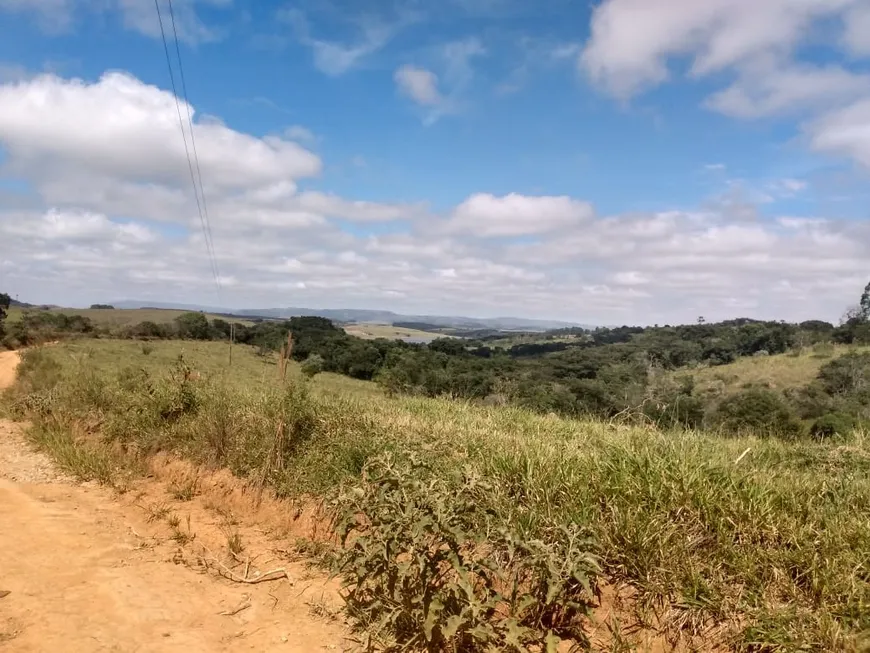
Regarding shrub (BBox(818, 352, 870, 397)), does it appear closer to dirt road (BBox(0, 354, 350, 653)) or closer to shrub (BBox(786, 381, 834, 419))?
shrub (BBox(786, 381, 834, 419))

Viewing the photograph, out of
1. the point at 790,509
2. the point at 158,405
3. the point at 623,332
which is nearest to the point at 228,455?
the point at 158,405

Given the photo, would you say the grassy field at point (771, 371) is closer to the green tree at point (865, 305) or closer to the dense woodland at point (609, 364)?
the dense woodland at point (609, 364)

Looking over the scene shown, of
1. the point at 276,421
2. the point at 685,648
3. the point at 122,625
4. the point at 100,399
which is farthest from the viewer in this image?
the point at 100,399

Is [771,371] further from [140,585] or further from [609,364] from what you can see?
[140,585]

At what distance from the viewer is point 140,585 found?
389 cm

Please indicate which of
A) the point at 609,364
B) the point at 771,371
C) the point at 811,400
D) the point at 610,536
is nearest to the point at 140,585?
the point at 610,536

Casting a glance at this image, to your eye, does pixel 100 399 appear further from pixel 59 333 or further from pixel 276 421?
pixel 59 333

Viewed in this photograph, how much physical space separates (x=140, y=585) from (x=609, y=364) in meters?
38.8

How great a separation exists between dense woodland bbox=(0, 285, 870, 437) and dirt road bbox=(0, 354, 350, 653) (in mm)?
4548

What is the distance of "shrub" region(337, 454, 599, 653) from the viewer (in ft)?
9.32

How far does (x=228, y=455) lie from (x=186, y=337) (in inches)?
1972

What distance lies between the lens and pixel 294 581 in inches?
160

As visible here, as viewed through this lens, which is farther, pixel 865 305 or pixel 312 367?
pixel 865 305

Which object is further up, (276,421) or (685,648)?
(276,421)
